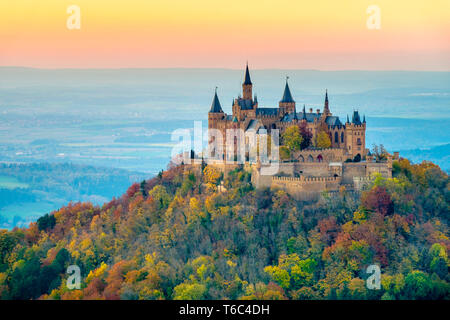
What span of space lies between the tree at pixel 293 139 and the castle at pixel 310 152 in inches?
25.7

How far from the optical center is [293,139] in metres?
62.7

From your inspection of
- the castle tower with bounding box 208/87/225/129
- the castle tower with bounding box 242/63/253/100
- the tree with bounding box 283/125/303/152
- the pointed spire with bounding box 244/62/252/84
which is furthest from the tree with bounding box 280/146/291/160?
the pointed spire with bounding box 244/62/252/84

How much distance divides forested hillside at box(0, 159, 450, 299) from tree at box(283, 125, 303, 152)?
4199 mm

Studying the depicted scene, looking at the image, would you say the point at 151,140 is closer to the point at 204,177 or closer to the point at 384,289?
the point at 204,177

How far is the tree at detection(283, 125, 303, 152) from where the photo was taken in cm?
6256

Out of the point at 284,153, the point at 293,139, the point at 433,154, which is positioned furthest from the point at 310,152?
the point at 433,154

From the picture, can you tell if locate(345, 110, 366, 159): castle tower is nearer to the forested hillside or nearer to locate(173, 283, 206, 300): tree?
the forested hillside

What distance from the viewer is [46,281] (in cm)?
5988

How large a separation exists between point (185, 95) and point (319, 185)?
108m

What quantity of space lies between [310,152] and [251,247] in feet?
31.3

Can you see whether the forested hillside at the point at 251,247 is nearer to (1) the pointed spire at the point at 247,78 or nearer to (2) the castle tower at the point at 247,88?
(2) the castle tower at the point at 247,88

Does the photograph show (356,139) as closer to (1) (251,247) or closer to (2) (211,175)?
(2) (211,175)

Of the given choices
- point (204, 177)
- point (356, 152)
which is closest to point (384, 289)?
point (356, 152)
